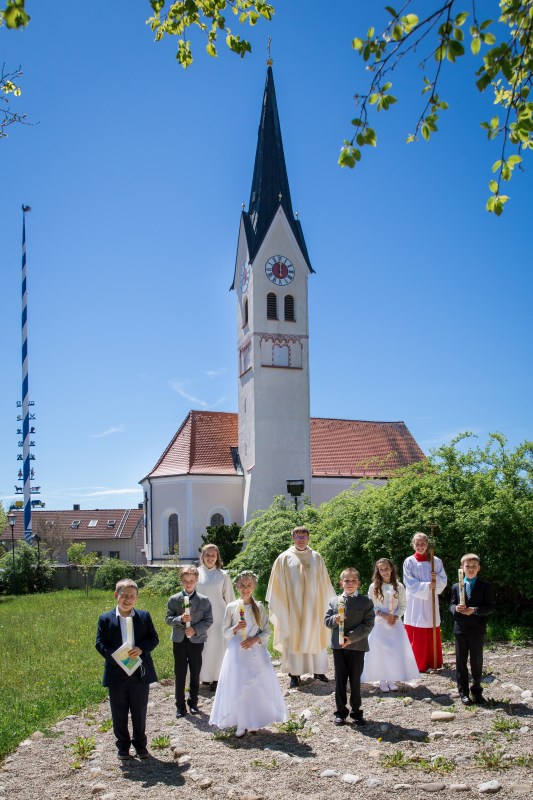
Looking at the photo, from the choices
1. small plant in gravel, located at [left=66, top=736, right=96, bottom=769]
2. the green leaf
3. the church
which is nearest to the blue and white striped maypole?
the church

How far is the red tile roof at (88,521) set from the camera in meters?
60.7

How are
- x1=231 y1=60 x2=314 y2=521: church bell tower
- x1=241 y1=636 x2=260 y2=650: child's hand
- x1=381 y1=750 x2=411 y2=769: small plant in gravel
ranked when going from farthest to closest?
x1=231 y1=60 x2=314 y2=521: church bell tower < x1=241 y1=636 x2=260 y2=650: child's hand < x1=381 y1=750 x2=411 y2=769: small plant in gravel

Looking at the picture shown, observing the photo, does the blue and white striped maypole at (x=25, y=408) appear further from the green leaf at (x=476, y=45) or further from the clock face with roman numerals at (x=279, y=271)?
the green leaf at (x=476, y=45)

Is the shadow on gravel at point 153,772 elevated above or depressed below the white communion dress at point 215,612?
below

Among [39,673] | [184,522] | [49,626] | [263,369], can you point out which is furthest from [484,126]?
[184,522]

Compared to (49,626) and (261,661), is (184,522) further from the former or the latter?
(261,661)

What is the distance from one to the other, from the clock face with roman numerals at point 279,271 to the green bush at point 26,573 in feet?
59.0

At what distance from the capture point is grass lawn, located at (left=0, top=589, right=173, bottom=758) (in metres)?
8.82

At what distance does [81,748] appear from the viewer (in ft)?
23.6

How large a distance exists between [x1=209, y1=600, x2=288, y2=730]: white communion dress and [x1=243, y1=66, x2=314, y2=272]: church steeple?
32.6 meters

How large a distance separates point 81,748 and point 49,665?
5.75m

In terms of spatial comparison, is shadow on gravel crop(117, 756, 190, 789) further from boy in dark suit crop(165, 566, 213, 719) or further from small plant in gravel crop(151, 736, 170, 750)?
boy in dark suit crop(165, 566, 213, 719)

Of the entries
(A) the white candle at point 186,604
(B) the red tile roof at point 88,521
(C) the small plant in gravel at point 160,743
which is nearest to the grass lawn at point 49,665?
(C) the small plant in gravel at point 160,743

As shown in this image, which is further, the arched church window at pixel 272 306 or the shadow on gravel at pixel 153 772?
the arched church window at pixel 272 306
